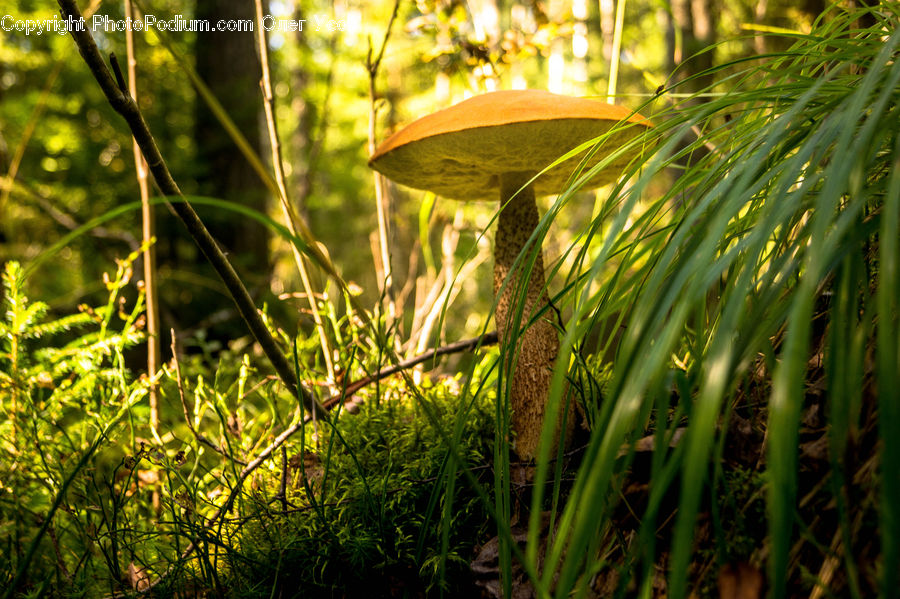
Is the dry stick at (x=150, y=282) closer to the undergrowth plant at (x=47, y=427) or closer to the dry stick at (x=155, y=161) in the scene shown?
the undergrowth plant at (x=47, y=427)

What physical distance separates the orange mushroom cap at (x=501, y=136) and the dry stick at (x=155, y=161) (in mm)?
423

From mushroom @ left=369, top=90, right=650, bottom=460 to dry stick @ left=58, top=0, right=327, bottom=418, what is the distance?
0.42 m

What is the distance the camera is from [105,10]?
3.31 meters

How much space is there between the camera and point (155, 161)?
0.76 metres

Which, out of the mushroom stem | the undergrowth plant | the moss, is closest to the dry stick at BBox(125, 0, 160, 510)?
the undergrowth plant

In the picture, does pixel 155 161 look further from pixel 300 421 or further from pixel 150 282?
pixel 150 282

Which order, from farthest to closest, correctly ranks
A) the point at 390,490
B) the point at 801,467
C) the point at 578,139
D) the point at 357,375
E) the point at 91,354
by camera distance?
1. the point at 357,375
2. the point at 91,354
3. the point at 578,139
4. the point at 390,490
5. the point at 801,467

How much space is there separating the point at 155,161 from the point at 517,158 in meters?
0.72

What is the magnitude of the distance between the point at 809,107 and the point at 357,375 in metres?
1.24

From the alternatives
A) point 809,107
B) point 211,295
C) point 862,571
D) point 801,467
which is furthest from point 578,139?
point 211,295

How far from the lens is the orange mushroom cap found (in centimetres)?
95

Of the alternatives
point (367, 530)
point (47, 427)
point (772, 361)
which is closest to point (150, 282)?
point (47, 427)

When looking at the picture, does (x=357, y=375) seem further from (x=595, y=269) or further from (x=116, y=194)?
(x=116, y=194)

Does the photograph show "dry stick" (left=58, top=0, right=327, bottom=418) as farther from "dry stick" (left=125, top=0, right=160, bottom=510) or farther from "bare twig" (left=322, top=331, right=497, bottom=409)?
"dry stick" (left=125, top=0, right=160, bottom=510)
